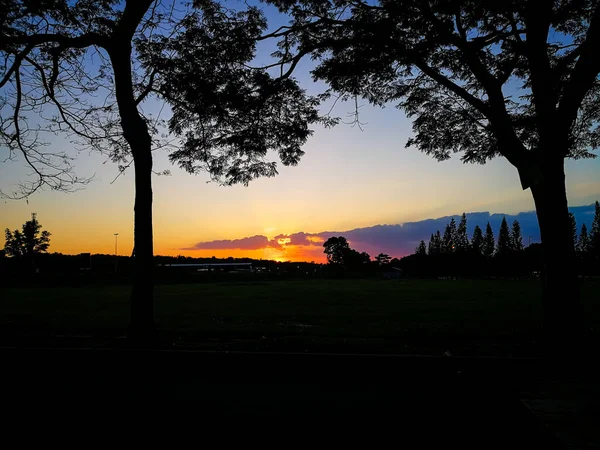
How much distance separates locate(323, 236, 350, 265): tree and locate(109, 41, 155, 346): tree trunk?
150 m

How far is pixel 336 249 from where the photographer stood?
16050 centimetres

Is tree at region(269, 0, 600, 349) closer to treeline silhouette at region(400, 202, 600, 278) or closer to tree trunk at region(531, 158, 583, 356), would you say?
tree trunk at region(531, 158, 583, 356)

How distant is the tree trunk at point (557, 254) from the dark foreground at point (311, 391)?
1.51m

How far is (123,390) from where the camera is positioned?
572 centimetres

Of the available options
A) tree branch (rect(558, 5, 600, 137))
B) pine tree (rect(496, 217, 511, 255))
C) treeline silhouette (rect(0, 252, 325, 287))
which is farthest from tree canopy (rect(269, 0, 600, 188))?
pine tree (rect(496, 217, 511, 255))

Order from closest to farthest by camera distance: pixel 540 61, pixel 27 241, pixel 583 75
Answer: pixel 583 75, pixel 540 61, pixel 27 241

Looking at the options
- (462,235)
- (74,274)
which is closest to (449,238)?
(462,235)

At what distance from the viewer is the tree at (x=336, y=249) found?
520 ft

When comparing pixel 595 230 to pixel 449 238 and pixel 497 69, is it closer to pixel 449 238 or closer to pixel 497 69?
pixel 449 238

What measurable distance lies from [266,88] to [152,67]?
2789 millimetres

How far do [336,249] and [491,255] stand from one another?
54.4m

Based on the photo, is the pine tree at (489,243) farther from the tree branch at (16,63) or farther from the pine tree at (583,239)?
the tree branch at (16,63)

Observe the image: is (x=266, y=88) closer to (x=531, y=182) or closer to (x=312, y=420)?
(x=531, y=182)

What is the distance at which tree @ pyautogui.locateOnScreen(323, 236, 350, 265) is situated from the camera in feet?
520
